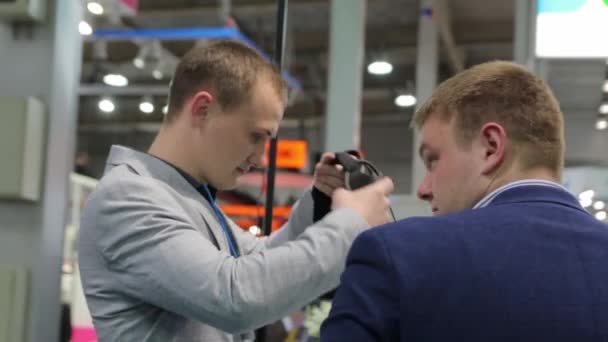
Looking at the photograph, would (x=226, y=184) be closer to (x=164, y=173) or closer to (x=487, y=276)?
(x=164, y=173)

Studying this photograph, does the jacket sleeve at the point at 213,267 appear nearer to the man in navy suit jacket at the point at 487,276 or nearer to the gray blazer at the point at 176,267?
the gray blazer at the point at 176,267

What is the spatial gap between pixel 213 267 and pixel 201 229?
0.18 meters

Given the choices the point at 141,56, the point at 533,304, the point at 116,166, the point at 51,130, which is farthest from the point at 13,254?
the point at 141,56

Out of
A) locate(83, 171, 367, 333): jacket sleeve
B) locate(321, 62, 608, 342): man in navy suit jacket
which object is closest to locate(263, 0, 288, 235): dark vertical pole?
locate(83, 171, 367, 333): jacket sleeve

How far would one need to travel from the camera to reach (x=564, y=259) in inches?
40.3

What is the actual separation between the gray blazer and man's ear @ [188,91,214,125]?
0.13 m

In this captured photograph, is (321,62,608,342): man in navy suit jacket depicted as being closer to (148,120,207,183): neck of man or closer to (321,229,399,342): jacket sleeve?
(321,229,399,342): jacket sleeve

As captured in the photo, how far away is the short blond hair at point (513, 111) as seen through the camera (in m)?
1.16

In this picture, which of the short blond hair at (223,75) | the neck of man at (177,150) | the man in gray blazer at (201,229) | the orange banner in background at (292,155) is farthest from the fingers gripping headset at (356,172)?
the orange banner in background at (292,155)

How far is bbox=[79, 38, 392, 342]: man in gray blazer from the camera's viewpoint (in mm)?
1256

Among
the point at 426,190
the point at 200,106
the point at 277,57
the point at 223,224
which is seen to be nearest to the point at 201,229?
the point at 223,224

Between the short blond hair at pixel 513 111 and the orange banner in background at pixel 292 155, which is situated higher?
the orange banner in background at pixel 292 155

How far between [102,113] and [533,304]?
58.8ft

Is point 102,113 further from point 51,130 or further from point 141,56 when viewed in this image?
point 51,130
